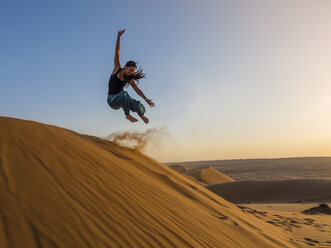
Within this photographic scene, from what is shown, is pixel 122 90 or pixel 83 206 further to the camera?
pixel 122 90

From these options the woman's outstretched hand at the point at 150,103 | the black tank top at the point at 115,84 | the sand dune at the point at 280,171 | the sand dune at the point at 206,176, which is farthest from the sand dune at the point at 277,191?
the black tank top at the point at 115,84

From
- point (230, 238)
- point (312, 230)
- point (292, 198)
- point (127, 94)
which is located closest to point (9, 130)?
point (127, 94)

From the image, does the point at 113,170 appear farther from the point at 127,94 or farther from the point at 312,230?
the point at 312,230

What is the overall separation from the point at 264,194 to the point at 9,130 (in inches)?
576

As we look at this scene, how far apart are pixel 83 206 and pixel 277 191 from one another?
14934 millimetres

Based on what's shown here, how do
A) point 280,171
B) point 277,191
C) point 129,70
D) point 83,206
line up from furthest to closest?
point 280,171
point 277,191
point 129,70
point 83,206

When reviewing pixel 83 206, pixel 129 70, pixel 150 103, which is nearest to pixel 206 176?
pixel 150 103

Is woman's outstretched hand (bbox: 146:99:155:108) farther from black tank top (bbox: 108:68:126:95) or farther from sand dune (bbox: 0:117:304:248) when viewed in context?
sand dune (bbox: 0:117:304:248)

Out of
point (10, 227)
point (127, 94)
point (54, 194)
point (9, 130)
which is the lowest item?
point (10, 227)

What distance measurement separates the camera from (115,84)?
5.06 meters

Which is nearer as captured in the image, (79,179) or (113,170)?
(79,179)

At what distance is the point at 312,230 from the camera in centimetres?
571

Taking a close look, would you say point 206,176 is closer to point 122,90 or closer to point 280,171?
point 280,171

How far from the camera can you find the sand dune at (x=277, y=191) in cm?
1412
